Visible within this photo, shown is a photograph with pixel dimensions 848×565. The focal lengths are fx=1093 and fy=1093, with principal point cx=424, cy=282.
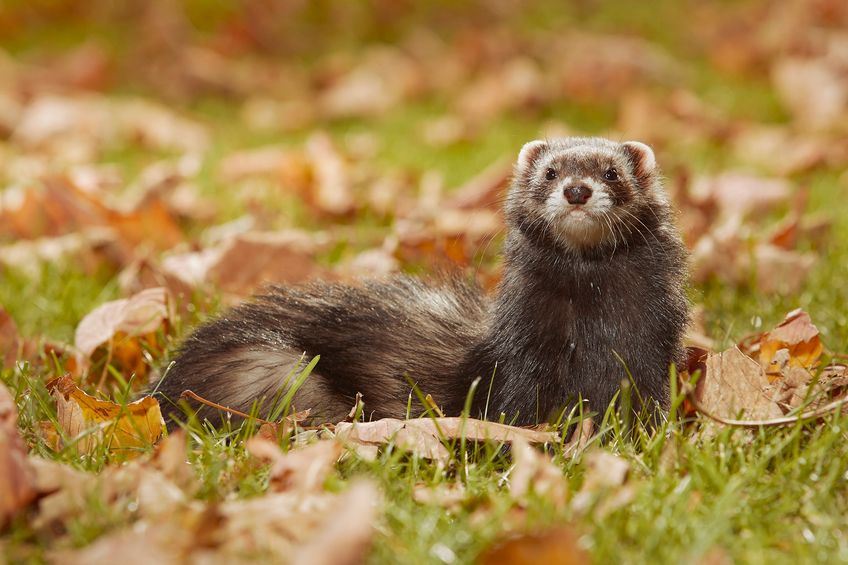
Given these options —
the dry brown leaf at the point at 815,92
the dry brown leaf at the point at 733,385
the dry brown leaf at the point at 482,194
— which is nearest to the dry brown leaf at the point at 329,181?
the dry brown leaf at the point at 482,194

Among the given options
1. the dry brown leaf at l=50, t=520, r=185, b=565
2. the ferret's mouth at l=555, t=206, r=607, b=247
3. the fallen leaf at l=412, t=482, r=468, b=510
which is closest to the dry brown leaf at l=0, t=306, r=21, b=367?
the dry brown leaf at l=50, t=520, r=185, b=565

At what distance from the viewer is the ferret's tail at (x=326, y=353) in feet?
9.07

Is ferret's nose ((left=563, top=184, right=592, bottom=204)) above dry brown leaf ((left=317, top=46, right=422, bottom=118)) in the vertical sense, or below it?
above

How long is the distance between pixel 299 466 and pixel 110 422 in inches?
20.2

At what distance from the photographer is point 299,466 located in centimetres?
221

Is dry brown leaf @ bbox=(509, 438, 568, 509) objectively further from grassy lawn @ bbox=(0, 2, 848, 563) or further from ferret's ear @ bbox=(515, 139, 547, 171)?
ferret's ear @ bbox=(515, 139, 547, 171)

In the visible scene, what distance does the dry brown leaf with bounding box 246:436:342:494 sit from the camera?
217 cm

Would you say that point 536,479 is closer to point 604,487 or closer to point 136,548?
point 604,487

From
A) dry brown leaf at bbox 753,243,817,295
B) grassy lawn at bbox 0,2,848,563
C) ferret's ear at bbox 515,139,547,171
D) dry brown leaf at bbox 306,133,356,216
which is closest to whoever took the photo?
grassy lawn at bbox 0,2,848,563

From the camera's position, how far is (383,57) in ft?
29.0

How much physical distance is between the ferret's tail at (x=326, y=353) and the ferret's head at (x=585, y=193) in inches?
14.7

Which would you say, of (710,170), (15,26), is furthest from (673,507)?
(15,26)

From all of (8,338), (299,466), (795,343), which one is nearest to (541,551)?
(299,466)

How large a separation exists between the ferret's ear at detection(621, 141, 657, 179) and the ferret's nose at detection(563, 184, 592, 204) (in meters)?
0.30
